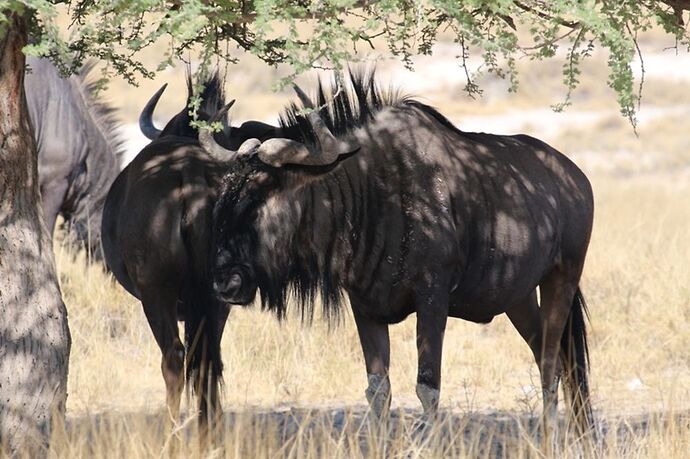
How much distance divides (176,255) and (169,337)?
1.31 ft

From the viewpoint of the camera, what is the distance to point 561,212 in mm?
6230

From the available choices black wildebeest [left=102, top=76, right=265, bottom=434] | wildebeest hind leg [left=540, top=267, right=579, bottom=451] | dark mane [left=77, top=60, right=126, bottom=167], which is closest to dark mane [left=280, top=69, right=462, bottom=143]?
black wildebeest [left=102, top=76, right=265, bottom=434]

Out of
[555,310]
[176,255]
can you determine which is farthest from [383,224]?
[555,310]

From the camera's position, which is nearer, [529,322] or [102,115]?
[529,322]

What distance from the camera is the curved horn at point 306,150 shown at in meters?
5.25

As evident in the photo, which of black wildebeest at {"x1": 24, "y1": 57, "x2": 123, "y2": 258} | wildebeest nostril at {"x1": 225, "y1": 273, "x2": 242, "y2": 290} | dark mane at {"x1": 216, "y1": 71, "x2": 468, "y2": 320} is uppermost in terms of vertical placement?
black wildebeest at {"x1": 24, "y1": 57, "x2": 123, "y2": 258}

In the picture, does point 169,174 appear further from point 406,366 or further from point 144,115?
point 406,366

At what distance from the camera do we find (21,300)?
4824mm

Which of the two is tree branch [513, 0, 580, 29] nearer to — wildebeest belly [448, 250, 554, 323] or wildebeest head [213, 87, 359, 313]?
wildebeest head [213, 87, 359, 313]

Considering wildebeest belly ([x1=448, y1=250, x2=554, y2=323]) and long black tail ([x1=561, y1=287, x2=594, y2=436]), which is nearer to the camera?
wildebeest belly ([x1=448, y1=250, x2=554, y2=323])

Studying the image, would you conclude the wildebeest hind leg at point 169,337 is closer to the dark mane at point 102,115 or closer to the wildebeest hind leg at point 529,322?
the wildebeest hind leg at point 529,322

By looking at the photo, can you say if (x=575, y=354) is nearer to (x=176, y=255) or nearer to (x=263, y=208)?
(x=263, y=208)

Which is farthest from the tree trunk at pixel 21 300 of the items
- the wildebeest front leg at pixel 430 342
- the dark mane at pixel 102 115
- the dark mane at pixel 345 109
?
the dark mane at pixel 102 115

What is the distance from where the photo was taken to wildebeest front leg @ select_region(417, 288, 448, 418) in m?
5.44
